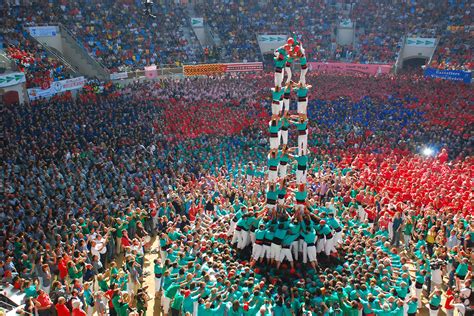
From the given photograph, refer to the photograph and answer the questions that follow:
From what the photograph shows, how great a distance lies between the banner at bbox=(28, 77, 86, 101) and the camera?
2522 cm

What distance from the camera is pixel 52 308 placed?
10.3 metres

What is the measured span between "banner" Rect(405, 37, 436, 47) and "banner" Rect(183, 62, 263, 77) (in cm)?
Answer: 1185

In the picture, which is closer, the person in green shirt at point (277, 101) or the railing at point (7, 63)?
the person in green shirt at point (277, 101)

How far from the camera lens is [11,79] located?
2414cm

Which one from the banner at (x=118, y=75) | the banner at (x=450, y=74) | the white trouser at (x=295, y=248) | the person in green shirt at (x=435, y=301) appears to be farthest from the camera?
the banner at (x=118, y=75)

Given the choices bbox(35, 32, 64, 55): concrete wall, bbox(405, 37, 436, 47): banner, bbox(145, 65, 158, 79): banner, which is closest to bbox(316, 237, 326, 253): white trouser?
bbox(145, 65, 158, 79): banner

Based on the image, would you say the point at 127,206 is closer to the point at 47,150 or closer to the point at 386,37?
the point at 47,150

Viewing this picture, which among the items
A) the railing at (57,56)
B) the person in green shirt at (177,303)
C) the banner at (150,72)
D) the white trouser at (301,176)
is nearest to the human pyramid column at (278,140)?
the white trouser at (301,176)

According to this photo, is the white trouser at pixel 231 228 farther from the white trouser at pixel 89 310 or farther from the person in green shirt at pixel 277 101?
the white trouser at pixel 89 310

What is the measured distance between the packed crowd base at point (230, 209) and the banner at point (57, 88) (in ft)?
5.03

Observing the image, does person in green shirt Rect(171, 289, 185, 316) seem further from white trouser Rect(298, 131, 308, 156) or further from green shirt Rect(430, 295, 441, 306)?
green shirt Rect(430, 295, 441, 306)

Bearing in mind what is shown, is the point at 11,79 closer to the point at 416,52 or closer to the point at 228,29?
the point at 228,29

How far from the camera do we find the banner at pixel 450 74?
29625mm

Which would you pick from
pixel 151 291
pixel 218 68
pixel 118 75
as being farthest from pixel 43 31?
pixel 151 291
